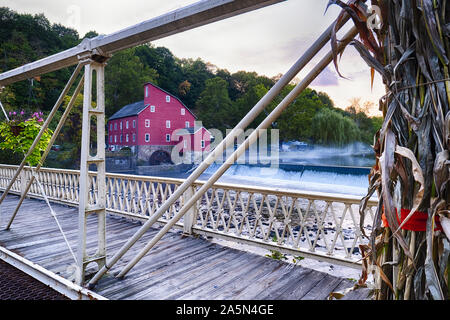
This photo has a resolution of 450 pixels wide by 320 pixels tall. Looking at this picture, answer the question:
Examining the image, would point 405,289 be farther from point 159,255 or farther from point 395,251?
point 159,255

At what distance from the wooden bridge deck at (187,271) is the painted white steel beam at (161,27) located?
1.99 metres

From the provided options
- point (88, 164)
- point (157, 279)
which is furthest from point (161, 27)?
point (157, 279)

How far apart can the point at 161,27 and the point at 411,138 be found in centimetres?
168

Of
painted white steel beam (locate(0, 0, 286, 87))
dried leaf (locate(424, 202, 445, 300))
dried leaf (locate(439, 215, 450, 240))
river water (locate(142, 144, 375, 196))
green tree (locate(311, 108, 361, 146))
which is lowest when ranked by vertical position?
river water (locate(142, 144, 375, 196))

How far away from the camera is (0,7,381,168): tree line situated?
2469 cm

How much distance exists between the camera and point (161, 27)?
1781mm

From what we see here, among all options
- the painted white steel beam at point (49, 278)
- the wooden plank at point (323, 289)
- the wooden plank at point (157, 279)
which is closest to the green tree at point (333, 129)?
the wooden plank at point (323, 289)

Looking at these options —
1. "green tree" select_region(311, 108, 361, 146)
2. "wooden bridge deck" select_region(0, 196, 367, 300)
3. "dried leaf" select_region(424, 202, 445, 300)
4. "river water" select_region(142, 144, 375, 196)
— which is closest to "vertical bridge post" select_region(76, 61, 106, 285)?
"wooden bridge deck" select_region(0, 196, 367, 300)

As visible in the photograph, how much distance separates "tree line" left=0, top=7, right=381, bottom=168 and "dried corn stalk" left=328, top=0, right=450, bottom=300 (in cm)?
2237

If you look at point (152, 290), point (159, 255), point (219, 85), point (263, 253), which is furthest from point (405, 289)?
point (219, 85)

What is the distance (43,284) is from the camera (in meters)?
2.46

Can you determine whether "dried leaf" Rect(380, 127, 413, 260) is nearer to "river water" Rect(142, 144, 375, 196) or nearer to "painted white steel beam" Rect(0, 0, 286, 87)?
"painted white steel beam" Rect(0, 0, 286, 87)

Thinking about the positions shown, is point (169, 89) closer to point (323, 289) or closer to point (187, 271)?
point (187, 271)
